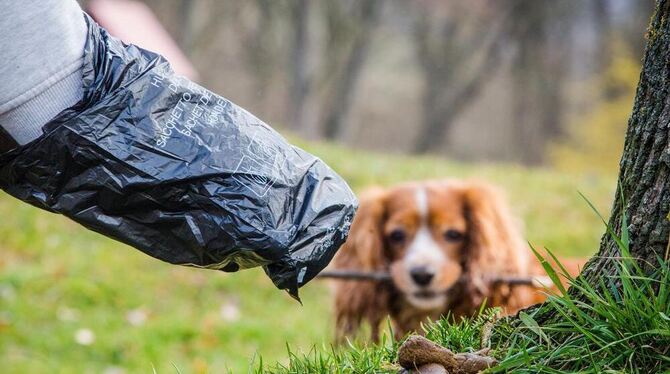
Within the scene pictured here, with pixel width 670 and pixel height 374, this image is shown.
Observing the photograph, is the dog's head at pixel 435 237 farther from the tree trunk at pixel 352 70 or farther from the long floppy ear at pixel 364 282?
the tree trunk at pixel 352 70

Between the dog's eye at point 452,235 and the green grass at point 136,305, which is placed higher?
the dog's eye at point 452,235

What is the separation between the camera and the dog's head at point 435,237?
4.62 m

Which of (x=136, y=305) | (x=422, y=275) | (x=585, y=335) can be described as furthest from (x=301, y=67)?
(x=585, y=335)

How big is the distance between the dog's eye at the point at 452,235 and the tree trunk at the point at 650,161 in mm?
2719

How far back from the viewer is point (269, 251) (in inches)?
79.9

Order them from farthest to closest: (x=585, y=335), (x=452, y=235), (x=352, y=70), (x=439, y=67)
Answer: (x=439, y=67), (x=352, y=70), (x=452, y=235), (x=585, y=335)

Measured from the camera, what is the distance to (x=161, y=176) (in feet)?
6.53

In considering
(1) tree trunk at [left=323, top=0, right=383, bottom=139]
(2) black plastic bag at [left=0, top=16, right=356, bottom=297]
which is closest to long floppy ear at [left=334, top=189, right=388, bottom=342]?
(2) black plastic bag at [left=0, top=16, right=356, bottom=297]

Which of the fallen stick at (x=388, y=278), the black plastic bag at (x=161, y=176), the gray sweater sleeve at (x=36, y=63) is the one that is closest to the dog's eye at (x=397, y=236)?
the fallen stick at (x=388, y=278)

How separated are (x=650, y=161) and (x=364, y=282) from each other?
3007mm

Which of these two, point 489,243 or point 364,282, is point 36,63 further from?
point 489,243

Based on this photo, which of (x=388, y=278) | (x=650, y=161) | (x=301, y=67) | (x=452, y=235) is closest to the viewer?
(x=650, y=161)

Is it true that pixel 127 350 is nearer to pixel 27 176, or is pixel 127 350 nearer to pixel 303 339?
pixel 303 339

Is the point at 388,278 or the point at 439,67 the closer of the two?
the point at 388,278
